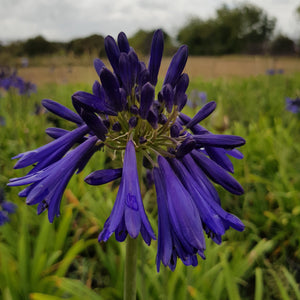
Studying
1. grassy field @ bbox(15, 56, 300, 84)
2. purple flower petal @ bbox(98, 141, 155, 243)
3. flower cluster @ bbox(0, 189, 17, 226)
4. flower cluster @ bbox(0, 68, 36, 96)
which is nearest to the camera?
purple flower petal @ bbox(98, 141, 155, 243)

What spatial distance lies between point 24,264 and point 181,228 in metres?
1.43

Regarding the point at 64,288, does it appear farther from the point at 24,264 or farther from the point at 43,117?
the point at 43,117

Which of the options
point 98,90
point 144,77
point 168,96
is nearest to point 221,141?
point 168,96

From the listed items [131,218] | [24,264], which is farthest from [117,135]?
[24,264]

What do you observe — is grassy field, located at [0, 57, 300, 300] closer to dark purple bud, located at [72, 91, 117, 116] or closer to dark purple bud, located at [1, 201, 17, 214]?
dark purple bud, located at [1, 201, 17, 214]

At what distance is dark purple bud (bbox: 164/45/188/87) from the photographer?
1.01m

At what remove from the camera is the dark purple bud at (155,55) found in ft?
3.34

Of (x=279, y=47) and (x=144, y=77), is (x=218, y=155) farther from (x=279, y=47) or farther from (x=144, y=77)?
(x=279, y=47)

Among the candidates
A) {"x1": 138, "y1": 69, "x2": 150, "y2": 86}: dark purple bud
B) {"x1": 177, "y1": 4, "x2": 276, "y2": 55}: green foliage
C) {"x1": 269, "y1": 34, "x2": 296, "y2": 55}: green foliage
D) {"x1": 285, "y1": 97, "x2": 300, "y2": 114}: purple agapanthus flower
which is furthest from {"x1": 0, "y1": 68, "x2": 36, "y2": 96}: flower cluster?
{"x1": 177, "y1": 4, "x2": 276, "y2": 55}: green foliage

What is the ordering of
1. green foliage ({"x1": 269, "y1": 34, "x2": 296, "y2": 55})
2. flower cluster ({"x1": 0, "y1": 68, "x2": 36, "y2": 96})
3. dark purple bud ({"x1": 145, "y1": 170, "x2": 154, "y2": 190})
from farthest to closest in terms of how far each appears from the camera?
green foliage ({"x1": 269, "y1": 34, "x2": 296, "y2": 55}) → flower cluster ({"x1": 0, "y1": 68, "x2": 36, "y2": 96}) → dark purple bud ({"x1": 145, "y1": 170, "x2": 154, "y2": 190})

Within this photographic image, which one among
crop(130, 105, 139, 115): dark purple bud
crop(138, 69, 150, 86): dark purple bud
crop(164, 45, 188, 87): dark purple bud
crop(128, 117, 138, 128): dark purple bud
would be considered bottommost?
crop(128, 117, 138, 128): dark purple bud

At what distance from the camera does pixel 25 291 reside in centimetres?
175

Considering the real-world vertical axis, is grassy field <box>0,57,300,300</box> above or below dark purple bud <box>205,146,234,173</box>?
below

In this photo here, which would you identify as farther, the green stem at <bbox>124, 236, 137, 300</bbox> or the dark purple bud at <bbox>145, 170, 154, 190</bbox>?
the dark purple bud at <bbox>145, 170, 154, 190</bbox>
